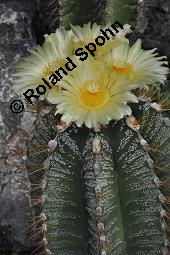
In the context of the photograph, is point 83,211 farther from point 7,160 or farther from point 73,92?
point 7,160

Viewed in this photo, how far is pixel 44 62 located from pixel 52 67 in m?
0.05

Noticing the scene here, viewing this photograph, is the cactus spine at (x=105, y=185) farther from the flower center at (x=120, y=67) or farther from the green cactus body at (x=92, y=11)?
the green cactus body at (x=92, y=11)

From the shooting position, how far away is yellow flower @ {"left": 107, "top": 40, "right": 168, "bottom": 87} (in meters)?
1.52

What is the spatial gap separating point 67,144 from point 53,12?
2.40ft

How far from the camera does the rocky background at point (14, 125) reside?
85.8 inches

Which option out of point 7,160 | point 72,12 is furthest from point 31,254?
point 72,12

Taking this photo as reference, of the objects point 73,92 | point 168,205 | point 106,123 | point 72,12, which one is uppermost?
point 72,12

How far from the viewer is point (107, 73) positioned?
152cm

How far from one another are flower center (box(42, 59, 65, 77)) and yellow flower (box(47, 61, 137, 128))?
84 mm

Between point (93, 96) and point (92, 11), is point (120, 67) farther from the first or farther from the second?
point (92, 11)

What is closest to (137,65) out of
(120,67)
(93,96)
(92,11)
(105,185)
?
(120,67)

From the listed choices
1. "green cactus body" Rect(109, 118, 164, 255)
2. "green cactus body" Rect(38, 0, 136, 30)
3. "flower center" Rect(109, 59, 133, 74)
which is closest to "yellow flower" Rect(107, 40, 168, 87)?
"flower center" Rect(109, 59, 133, 74)

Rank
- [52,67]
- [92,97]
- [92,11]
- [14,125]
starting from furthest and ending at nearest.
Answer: [14,125] → [92,11] → [52,67] → [92,97]

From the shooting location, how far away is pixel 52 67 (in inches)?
64.2
